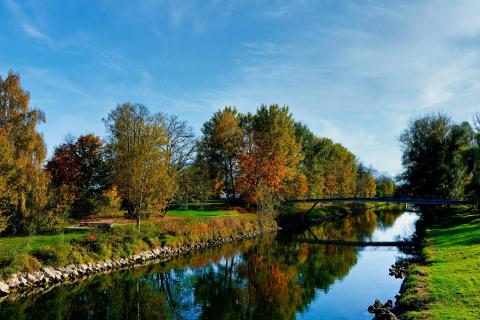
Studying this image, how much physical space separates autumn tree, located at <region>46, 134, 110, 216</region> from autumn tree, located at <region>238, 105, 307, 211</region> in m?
26.3

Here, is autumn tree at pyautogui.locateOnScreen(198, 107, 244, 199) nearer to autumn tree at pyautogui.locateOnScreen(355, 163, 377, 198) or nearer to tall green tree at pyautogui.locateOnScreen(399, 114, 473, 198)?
tall green tree at pyautogui.locateOnScreen(399, 114, 473, 198)

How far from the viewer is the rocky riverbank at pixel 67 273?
28.0 meters

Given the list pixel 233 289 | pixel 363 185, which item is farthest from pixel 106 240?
pixel 363 185

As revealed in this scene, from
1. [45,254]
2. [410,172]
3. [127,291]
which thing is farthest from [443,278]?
[410,172]

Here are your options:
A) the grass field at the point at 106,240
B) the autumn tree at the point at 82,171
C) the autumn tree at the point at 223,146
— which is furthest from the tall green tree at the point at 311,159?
the autumn tree at the point at 82,171

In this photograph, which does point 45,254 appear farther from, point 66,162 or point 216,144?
point 216,144

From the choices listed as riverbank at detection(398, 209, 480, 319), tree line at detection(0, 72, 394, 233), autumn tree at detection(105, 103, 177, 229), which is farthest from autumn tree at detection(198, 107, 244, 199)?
riverbank at detection(398, 209, 480, 319)

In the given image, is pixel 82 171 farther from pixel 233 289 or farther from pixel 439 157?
pixel 439 157

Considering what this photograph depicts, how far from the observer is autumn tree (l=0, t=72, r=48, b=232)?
33969mm

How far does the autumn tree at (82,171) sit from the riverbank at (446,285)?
40.5 metres

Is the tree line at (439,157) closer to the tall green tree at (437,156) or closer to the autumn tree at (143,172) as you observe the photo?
the tall green tree at (437,156)

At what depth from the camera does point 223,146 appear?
76.6 meters

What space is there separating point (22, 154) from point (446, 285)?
35081 mm

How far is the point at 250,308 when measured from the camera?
25.6m
